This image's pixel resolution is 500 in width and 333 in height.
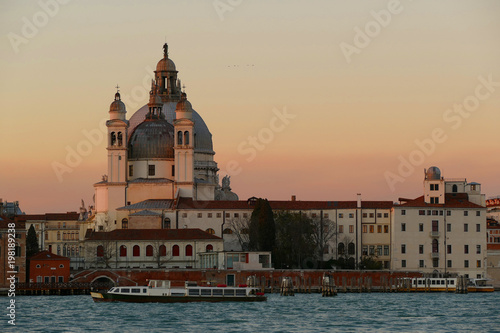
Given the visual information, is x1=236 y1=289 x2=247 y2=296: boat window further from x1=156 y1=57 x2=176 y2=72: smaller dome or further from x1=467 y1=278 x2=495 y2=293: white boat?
x1=156 y1=57 x2=176 y2=72: smaller dome

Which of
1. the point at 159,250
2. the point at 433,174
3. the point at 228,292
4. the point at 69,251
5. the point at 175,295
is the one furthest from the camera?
the point at 69,251

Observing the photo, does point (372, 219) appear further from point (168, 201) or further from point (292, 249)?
point (168, 201)

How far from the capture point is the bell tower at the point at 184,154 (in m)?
131

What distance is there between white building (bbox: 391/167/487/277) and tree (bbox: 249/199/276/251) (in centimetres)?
1071

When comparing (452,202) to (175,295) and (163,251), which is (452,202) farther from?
(175,295)

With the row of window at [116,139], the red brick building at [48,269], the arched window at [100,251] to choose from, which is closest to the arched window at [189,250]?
the arched window at [100,251]

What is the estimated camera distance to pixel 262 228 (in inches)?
4801

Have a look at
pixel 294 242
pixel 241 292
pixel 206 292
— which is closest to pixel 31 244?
pixel 294 242

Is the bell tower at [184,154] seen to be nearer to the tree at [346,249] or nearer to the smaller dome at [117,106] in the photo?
the smaller dome at [117,106]

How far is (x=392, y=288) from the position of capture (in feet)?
382

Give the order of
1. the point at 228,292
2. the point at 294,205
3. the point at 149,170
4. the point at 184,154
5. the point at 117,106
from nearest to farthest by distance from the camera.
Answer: the point at 228,292 → the point at 294,205 → the point at 184,154 → the point at 117,106 → the point at 149,170

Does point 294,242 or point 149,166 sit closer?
point 294,242

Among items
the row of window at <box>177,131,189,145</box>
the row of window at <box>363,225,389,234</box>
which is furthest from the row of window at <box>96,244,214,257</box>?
the row of window at <box>363,225,389,234</box>

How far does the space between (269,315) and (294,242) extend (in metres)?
35.4
